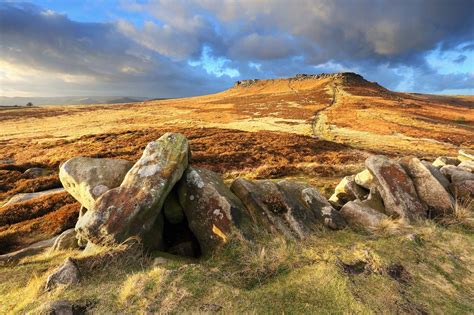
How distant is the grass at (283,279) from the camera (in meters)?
6.64

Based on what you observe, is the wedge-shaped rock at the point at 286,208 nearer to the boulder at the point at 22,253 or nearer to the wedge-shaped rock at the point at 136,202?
the wedge-shaped rock at the point at 136,202

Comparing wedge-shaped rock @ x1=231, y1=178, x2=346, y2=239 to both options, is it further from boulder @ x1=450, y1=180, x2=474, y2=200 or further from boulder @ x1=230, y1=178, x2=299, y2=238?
boulder @ x1=450, y1=180, x2=474, y2=200

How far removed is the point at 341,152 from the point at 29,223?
91.6 ft

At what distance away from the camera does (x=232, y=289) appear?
23.5ft

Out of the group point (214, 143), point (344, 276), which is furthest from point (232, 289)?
point (214, 143)

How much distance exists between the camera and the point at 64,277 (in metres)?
7.32

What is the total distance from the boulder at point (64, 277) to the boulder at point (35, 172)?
75.5 ft

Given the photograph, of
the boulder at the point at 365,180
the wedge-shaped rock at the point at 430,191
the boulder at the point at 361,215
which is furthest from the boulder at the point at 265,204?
the wedge-shaped rock at the point at 430,191

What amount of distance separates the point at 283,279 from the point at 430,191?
825cm

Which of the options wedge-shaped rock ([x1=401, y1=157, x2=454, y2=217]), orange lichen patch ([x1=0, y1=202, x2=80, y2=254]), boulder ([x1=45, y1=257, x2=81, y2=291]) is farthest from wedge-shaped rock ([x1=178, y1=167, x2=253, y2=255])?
orange lichen patch ([x1=0, y1=202, x2=80, y2=254])

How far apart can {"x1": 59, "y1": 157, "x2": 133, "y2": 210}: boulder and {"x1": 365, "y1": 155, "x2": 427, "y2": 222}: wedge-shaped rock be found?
1073 centimetres

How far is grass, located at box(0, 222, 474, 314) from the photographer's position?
21.8 feet

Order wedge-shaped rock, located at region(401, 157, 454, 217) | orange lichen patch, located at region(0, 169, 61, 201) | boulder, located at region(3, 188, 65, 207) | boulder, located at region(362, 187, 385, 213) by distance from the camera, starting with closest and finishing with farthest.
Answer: wedge-shaped rock, located at region(401, 157, 454, 217), boulder, located at region(362, 187, 385, 213), boulder, located at region(3, 188, 65, 207), orange lichen patch, located at region(0, 169, 61, 201)

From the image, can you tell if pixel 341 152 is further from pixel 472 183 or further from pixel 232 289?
pixel 232 289
